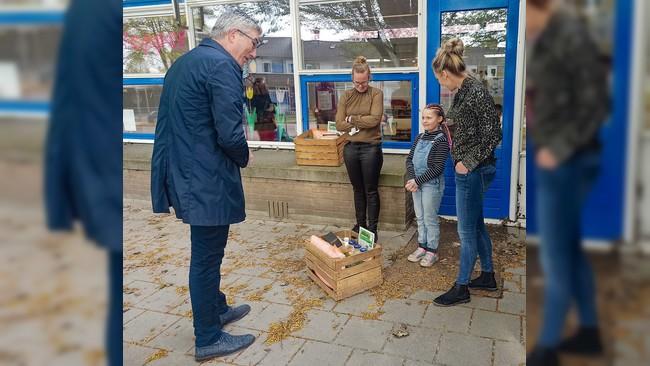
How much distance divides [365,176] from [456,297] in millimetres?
1734

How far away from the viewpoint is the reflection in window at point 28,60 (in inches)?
20.3

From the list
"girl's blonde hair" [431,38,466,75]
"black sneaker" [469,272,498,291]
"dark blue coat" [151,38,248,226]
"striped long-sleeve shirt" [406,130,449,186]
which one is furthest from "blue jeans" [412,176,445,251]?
"dark blue coat" [151,38,248,226]

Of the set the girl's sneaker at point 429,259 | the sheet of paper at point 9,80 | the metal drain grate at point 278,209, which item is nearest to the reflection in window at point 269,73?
the metal drain grate at point 278,209

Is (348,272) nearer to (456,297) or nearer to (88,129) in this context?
(456,297)

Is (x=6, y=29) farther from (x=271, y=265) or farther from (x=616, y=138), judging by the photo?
(x=271, y=265)

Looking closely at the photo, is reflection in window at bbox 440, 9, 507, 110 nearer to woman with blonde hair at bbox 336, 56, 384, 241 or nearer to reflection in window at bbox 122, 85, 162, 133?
woman with blonde hair at bbox 336, 56, 384, 241

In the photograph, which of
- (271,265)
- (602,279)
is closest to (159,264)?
(271,265)

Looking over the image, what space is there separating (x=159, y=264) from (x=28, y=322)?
15.4 ft

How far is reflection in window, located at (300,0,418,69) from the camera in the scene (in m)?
5.67

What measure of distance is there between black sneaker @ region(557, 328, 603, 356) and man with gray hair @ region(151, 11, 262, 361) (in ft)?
7.97

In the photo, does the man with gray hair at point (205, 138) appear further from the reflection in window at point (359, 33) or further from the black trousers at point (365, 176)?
the reflection in window at point (359, 33)

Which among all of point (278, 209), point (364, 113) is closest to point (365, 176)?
point (364, 113)

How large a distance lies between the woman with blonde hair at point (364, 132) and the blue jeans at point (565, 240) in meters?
4.44

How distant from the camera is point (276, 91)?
21.9ft
